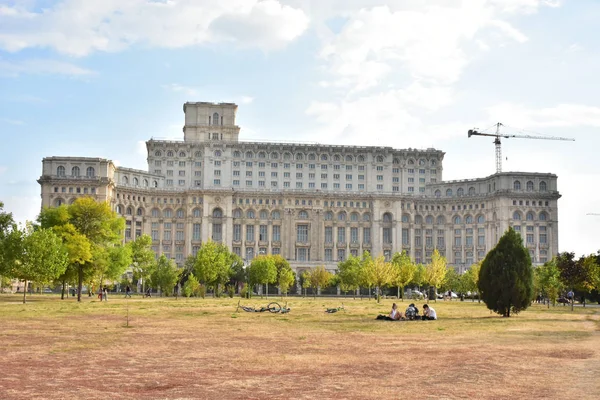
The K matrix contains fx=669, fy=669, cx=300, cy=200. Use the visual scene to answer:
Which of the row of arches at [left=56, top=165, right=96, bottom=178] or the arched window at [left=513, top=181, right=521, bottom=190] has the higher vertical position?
the row of arches at [left=56, top=165, right=96, bottom=178]

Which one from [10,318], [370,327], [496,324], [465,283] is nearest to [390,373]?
[370,327]

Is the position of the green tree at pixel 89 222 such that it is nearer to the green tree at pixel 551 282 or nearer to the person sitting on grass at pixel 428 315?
the person sitting on grass at pixel 428 315

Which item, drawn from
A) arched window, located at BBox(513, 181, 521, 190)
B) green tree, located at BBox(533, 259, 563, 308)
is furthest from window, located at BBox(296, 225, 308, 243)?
green tree, located at BBox(533, 259, 563, 308)

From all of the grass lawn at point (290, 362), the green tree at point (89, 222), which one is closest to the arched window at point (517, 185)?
the green tree at point (89, 222)

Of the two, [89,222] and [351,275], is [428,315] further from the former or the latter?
[351,275]

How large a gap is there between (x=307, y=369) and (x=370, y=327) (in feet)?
69.0

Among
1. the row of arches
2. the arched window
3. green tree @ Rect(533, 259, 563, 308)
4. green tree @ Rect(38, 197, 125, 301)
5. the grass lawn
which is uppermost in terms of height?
the row of arches

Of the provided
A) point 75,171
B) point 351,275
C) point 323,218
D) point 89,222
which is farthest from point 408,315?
point 75,171

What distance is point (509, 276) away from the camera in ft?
184

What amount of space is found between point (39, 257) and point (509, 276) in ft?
168

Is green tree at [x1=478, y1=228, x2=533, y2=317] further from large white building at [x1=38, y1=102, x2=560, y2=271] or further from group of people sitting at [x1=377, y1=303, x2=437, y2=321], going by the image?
large white building at [x1=38, y1=102, x2=560, y2=271]

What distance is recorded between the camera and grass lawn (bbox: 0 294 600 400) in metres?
20.2

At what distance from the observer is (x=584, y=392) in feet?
66.9

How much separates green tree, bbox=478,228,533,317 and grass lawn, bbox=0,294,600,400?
1201 centimetres
